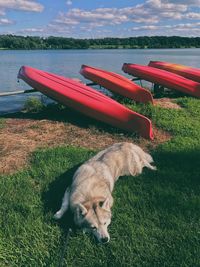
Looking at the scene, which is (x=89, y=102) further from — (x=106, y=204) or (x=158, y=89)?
(x=158, y=89)

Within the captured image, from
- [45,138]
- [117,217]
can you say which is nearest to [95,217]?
[117,217]

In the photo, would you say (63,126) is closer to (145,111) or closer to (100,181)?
(145,111)

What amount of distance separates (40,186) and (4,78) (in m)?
19.1

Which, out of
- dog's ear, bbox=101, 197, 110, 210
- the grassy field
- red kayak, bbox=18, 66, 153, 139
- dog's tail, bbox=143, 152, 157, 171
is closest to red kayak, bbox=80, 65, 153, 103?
red kayak, bbox=18, 66, 153, 139

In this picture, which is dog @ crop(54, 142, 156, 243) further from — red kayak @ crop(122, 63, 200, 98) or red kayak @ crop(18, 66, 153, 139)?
red kayak @ crop(122, 63, 200, 98)

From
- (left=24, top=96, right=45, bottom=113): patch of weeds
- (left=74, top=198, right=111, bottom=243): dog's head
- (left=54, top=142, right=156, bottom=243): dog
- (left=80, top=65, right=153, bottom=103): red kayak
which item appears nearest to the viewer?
(left=74, top=198, right=111, bottom=243): dog's head

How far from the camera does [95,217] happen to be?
4492 millimetres

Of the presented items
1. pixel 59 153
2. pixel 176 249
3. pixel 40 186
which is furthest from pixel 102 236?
pixel 59 153

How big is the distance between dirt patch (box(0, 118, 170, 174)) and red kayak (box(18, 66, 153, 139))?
1.10 ft

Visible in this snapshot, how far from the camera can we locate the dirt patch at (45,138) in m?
6.83

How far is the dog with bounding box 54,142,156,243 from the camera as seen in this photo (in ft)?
14.8

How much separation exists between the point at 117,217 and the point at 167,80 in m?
9.00

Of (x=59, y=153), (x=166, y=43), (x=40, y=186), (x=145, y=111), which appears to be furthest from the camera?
(x=166, y=43)

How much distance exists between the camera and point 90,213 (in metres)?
4.54
